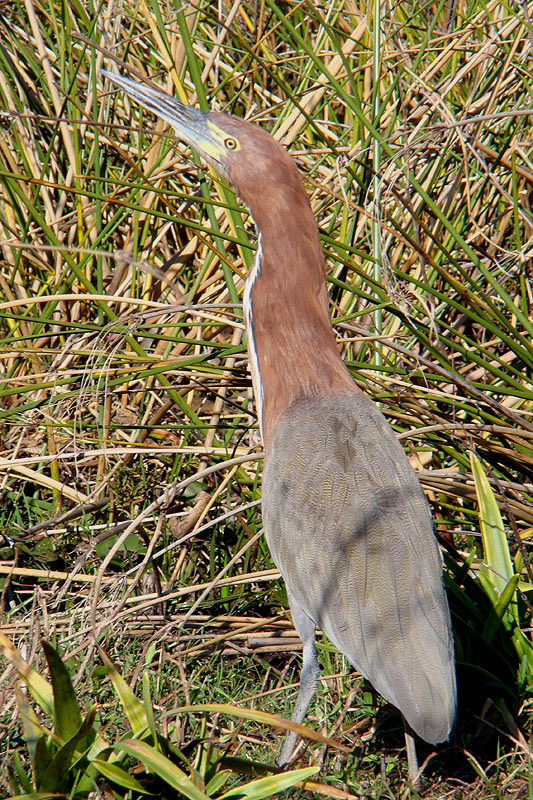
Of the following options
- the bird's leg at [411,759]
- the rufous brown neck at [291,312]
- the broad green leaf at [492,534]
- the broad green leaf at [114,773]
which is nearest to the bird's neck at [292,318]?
the rufous brown neck at [291,312]

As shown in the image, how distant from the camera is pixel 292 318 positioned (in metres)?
2.43

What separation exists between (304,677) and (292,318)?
103cm

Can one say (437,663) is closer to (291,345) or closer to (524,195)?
(291,345)

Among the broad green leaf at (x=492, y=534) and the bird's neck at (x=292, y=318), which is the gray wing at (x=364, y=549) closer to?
the bird's neck at (x=292, y=318)

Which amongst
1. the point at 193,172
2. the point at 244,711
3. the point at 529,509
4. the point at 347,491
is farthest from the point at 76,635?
the point at 193,172

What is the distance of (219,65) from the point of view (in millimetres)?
3861

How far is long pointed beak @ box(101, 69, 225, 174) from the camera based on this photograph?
2.45m

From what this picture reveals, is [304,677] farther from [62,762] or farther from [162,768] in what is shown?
[62,762]

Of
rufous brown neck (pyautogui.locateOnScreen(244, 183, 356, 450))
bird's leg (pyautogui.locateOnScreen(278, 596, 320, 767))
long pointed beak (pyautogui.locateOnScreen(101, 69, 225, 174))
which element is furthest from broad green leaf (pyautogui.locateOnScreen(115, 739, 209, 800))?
long pointed beak (pyautogui.locateOnScreen(101, 69, 225, 174))

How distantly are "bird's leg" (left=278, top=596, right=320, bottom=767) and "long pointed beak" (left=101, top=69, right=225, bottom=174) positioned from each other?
135 centimetres

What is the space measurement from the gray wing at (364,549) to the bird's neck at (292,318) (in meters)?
0.07

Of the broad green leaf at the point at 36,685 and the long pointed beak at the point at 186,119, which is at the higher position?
the long pointed beak at the point at 186,119

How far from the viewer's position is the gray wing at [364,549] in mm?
2092

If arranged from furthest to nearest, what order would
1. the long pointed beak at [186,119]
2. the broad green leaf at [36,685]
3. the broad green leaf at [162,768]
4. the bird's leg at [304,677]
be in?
the long pointed beak at [186,119], the bird's leg at [304,677], the broad green leaf at [36,685], the broad green leaf at [162,768]
